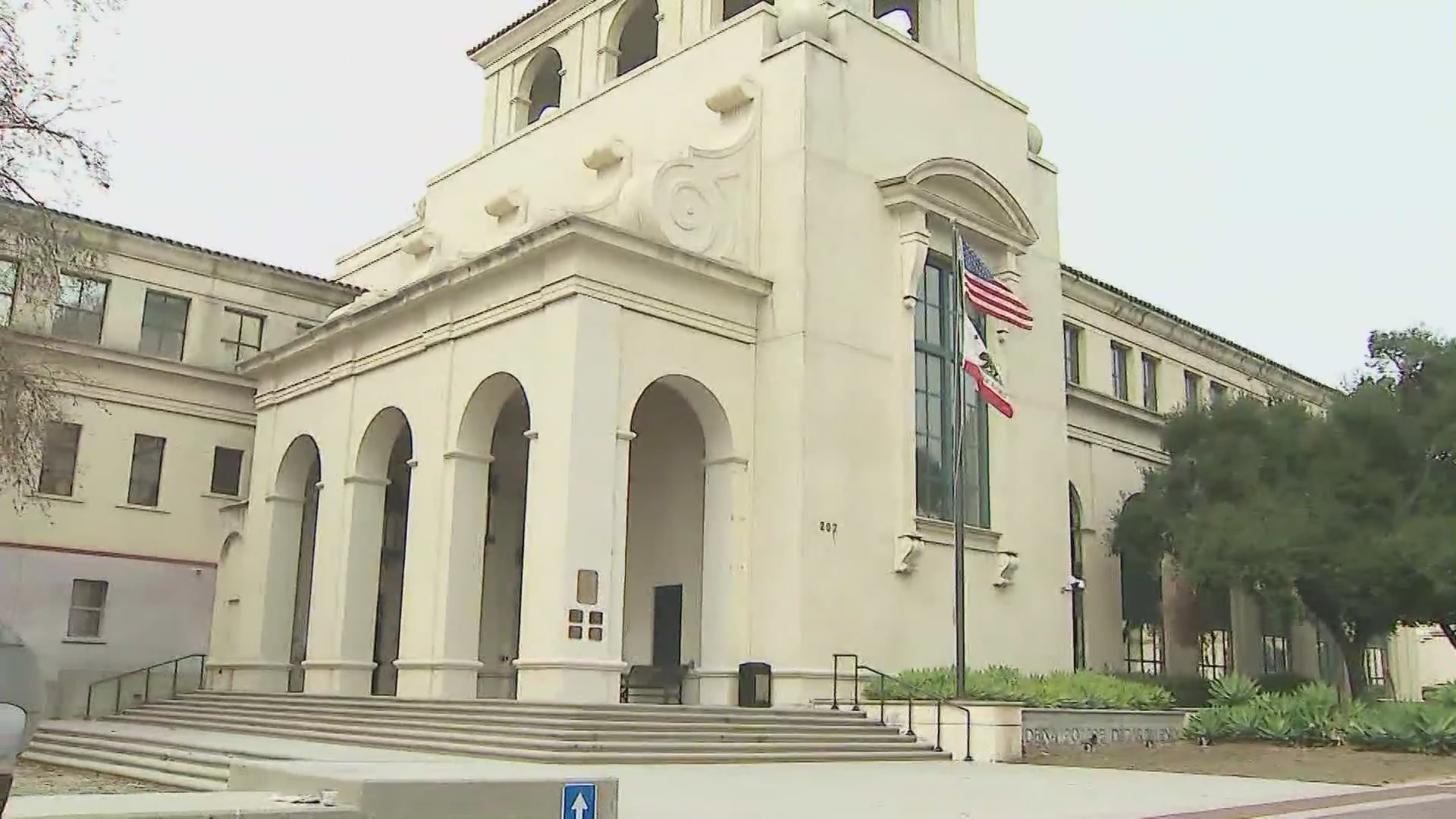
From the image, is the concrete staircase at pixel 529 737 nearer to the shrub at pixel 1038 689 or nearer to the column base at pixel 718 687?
the shrub at pixel 1038 689

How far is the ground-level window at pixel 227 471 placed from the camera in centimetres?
3497

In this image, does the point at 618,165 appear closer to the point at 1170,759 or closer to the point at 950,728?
the point at 950,728

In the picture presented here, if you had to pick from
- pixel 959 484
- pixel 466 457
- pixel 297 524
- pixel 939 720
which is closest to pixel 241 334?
pixel 297 524

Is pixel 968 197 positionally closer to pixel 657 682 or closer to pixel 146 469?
pixel 657 682

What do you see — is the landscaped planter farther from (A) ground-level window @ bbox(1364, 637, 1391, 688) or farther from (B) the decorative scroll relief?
(A) ground-level window @ bbox(1364, 637, 1391, 688)

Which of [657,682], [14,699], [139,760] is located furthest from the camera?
[657,682]

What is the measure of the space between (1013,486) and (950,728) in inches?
360

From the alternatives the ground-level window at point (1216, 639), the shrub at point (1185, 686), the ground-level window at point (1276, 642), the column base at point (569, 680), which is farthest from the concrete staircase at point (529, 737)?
the ground-level window at point (1276, 642)

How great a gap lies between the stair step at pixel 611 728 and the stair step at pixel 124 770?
4128mm

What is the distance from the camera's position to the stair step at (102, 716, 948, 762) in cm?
1777

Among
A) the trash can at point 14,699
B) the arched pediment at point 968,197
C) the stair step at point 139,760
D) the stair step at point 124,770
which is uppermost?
the arched pediment at point 968,197

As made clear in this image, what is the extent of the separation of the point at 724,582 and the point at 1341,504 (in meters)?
15.4

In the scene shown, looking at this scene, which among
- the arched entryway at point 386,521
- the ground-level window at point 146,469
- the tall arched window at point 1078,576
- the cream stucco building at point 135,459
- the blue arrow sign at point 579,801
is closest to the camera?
the blue arrow sign at point 579,801

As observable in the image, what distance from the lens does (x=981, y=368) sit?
2358 centimetres
